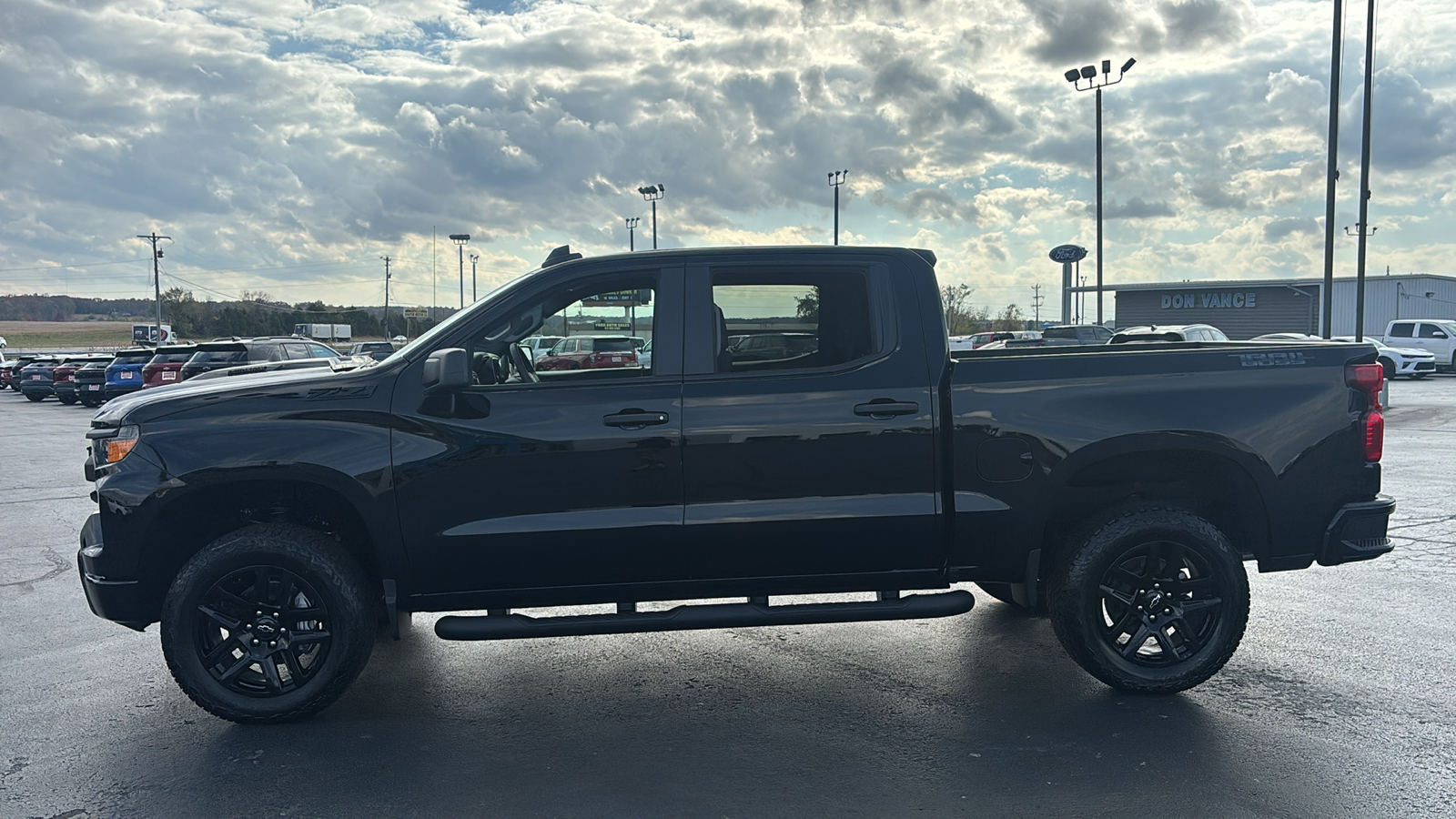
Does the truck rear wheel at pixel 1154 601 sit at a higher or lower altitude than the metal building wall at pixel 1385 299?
lower

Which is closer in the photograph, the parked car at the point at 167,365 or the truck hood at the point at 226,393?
the truck hood at the point at 226,393

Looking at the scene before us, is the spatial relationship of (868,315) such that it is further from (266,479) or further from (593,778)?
(266,479)

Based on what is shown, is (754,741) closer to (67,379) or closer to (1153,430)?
→ (1153,430)

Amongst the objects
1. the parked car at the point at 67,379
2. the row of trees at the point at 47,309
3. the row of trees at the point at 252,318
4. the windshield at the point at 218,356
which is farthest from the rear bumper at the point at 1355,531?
the row of trees at the point at 47,309

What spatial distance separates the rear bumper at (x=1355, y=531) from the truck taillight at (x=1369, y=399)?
0.74 ft

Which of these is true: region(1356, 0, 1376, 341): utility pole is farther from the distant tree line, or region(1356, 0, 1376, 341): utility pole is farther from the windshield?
the distant tree line

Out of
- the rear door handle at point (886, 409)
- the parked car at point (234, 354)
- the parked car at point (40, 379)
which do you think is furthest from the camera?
the parked car at point (40, 379)

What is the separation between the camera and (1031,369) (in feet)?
15.3

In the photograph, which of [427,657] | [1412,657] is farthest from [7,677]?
[1412,657]

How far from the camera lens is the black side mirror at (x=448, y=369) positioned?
4.23 m

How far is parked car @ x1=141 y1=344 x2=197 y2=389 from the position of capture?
22.9m

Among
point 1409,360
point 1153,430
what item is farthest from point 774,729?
point 1409,360

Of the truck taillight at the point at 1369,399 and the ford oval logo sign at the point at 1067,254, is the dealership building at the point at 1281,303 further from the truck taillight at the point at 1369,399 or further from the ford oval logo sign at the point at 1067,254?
the truck taillight at the point at 1369,399

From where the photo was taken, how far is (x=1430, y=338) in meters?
37.2
